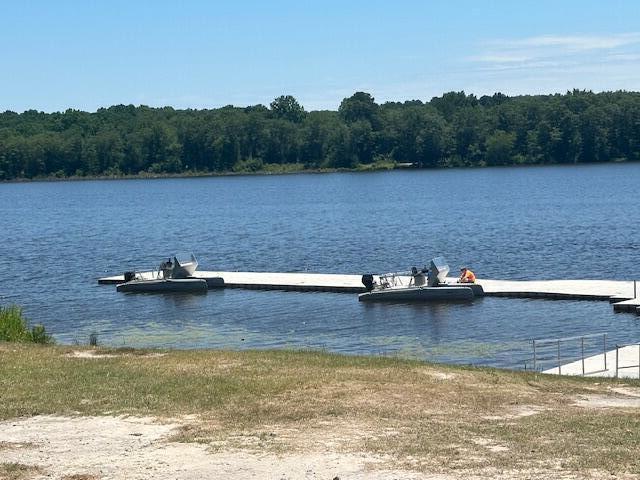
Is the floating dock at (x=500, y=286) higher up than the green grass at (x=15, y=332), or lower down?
lower down

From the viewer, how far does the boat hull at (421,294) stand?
45.0 meters

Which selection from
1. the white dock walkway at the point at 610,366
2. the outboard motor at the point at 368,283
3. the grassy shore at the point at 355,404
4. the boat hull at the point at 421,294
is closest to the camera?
the grassy shore at the point at 355,404

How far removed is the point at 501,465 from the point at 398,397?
4769 mm

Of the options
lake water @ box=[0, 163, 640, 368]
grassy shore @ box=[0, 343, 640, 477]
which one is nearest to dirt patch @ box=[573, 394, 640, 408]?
grassy shore @ box=[0, 343, 640, 477]

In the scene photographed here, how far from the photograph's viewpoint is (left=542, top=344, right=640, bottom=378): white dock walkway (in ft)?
84.6

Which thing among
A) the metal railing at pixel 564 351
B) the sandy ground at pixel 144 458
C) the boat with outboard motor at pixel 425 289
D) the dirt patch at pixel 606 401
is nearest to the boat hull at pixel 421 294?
the boat with outboard motor at pixel 425 289

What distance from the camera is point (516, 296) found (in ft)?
149

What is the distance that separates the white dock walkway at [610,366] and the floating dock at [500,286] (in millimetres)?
11534

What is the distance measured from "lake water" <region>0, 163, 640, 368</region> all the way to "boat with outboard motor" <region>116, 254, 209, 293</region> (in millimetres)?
1090

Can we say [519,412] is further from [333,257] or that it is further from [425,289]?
[333,257]

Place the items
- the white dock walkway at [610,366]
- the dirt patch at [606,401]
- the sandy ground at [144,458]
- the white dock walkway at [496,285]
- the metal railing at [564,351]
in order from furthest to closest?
the white dock walkway at [496,285] → the metal railing at [564,351] → the white dock walkway at [610,366] → the dirt patch at [606,401] → the sandy ground at [144,458]

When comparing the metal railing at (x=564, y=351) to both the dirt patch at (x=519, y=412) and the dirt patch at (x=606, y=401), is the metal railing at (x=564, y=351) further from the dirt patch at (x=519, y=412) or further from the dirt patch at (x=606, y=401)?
the dirt patch at (x=519, y=412)

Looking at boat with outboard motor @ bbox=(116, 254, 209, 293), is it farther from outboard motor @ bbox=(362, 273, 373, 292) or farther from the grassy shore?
the grassy shore

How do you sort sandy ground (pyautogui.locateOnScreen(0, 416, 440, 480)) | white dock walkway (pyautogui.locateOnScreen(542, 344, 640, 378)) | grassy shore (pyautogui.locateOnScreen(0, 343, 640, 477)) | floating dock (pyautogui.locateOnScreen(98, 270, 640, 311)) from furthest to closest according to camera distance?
floating dock (pyautogui.locateOnScreen(98, 270, 640, 311))
white dock walkway (pyautogui.locateOnScreen(542, 344, 640, 378))
grassy shore (pyautogui.locateOnScreen(0, 343, 640, 477))
sandy ground (pyautogui.locateOnScreen(0, 416, 440, 480))
